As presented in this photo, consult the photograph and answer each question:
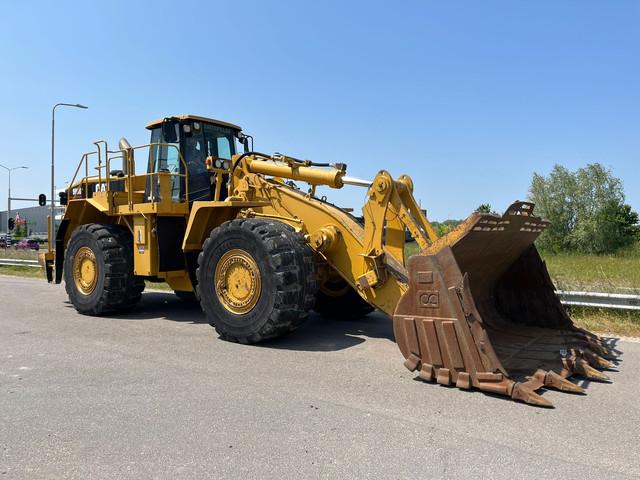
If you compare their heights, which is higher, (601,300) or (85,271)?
(85,271)

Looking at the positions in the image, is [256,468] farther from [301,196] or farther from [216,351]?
[301,196]

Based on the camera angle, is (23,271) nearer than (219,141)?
No

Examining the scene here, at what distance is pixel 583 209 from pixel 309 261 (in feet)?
143

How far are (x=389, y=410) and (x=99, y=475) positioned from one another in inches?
84.0

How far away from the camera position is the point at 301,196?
7.07m

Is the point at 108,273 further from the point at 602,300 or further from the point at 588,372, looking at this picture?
the point at 602,300

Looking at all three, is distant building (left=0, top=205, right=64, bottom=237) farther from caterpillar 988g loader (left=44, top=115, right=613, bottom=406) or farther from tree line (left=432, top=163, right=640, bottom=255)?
caterpillar 988g loader (left=44, top=115, right=613, bottom=406)

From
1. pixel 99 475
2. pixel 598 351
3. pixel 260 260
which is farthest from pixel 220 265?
pixel 598 351

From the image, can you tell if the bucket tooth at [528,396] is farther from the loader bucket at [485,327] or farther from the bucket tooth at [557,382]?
the bucket tooth at [557,382]

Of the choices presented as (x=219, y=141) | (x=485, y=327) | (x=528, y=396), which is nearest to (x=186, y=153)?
(x=219, y=141)

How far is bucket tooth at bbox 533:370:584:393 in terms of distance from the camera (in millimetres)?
4551

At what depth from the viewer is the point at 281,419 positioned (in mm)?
3994

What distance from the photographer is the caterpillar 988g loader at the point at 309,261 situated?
15.5 ft

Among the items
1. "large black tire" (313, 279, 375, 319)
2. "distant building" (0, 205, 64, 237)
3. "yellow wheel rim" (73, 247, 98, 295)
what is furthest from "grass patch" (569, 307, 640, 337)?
"distant building" (0, 205, 64, 237)
